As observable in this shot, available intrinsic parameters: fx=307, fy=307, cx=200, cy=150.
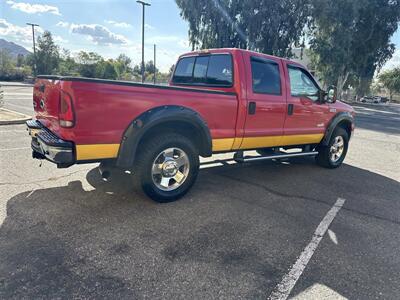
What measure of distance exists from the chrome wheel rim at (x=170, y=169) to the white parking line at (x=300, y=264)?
1755 mm

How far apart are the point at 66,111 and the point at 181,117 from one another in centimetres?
130

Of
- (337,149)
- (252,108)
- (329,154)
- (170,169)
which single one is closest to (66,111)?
(170,169)

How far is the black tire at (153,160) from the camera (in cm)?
367

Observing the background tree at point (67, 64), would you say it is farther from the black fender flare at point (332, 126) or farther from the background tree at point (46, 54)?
the black fender flare at point (332, 126)

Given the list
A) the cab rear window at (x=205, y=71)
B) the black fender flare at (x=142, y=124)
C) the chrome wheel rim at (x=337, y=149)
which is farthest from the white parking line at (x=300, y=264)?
the chrome wheel rim at (x=337, y=149)

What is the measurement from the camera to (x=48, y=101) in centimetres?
342

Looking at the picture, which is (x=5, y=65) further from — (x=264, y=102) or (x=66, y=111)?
(x=66, y=111)

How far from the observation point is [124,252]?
9.41ft

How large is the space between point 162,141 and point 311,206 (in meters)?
2.25

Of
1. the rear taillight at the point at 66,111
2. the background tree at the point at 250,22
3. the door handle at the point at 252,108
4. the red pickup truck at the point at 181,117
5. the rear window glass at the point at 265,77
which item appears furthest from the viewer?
the background tree at the point at 250,22

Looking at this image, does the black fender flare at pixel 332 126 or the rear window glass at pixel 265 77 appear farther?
the black fender flare at pixel 332 126

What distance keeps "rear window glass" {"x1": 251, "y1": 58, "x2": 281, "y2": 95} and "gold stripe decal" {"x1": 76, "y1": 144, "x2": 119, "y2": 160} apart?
2301 mm

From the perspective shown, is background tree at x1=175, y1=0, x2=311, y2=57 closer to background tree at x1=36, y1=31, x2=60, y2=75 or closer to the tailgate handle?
the tailgate handle

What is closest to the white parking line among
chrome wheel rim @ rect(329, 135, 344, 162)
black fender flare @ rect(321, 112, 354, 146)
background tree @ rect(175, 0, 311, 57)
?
black fender flare @ rect(321, 112, 354, 146)
